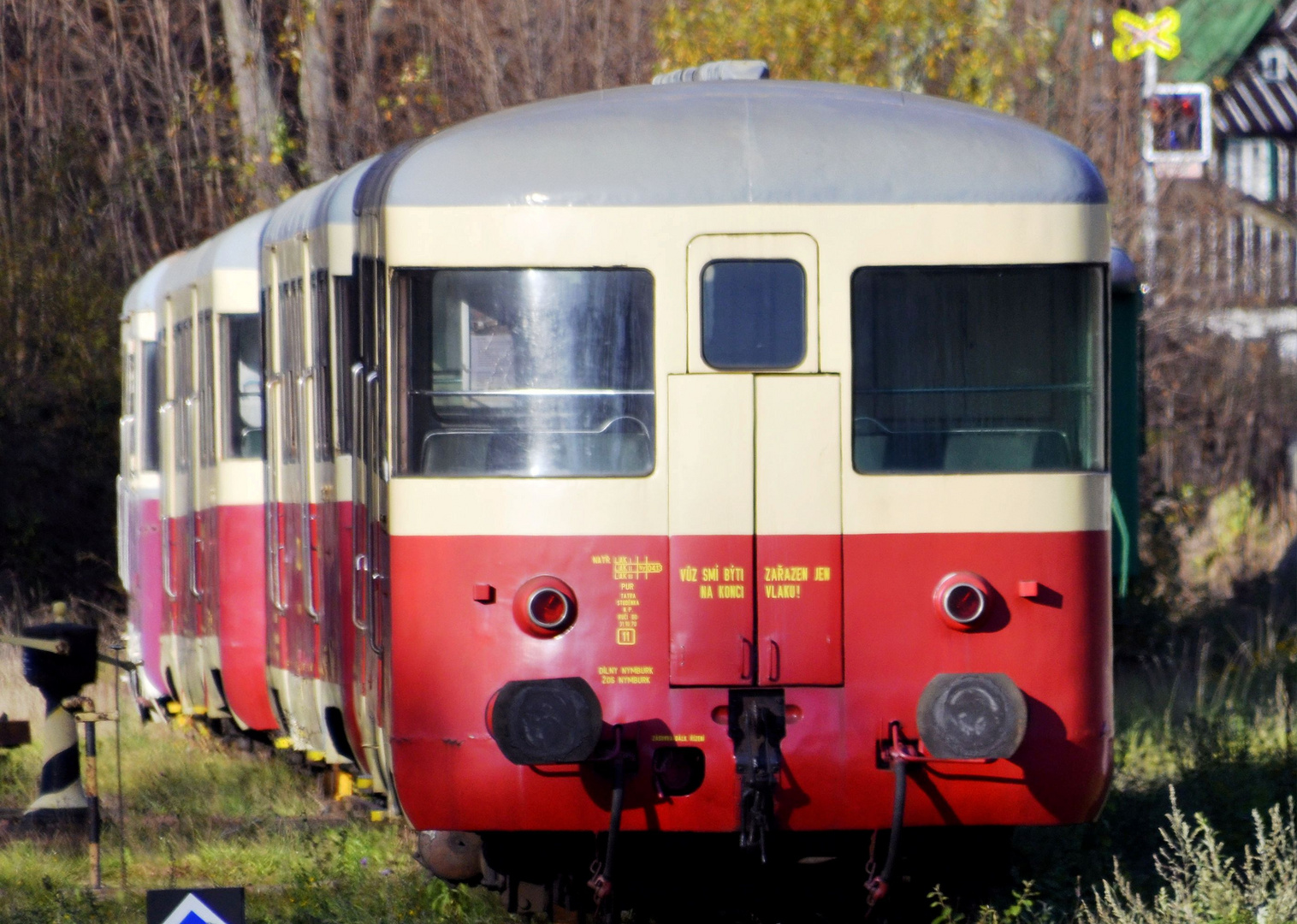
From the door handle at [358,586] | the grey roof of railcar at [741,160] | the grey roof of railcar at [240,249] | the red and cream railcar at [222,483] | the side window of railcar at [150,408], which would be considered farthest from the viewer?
the side window of railcar at [150,408]

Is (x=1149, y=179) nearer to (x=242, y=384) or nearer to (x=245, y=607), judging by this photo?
(x=242, y=384)

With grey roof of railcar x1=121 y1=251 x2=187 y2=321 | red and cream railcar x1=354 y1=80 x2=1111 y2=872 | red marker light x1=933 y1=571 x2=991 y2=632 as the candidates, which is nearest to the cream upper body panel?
red and cream railcar x1=354 y1=80 x2=1111 y2=872

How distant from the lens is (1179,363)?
19.9 m

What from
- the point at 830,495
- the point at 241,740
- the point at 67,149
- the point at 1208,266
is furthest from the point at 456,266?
the point at 67,149

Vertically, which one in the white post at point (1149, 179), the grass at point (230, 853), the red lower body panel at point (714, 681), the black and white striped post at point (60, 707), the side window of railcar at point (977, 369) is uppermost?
the white post at point (1149, 179)

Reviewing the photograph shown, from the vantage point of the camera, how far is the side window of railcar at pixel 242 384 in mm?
11422

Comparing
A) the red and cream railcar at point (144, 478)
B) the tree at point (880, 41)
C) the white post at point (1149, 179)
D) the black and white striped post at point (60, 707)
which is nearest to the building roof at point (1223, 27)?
the white post at point (1149, 179)

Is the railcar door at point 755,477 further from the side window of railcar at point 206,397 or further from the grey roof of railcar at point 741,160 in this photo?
the side window of railcar at point 206,397

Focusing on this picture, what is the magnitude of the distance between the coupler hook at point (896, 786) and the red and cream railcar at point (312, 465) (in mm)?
2229

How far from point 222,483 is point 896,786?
560 cm

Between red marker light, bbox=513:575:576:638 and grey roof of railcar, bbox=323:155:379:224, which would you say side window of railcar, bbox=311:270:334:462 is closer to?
grey roof of railcar, bbox=323:155:379:224

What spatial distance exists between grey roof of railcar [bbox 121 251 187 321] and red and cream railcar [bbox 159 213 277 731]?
1077mm

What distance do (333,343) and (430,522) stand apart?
1.86 m

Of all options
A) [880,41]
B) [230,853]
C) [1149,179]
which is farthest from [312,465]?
[1149,179]
